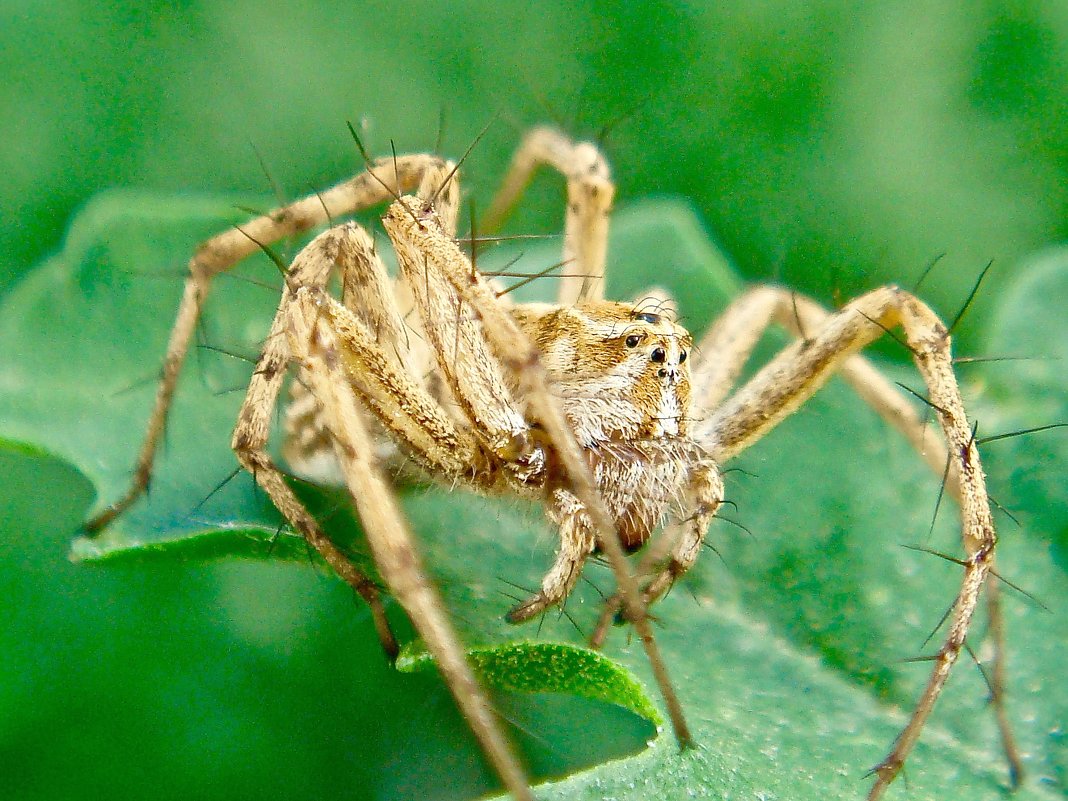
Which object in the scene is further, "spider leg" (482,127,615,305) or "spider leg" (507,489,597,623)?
"spider leg" (482,127,615,305)

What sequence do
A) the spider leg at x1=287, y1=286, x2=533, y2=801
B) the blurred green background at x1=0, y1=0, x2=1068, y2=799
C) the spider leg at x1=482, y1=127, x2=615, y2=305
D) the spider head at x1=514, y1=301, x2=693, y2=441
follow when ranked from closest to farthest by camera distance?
the spider leg at x1=287, y1=286, x2=533, y2=801
the spider head at x1=514, y1=301, x2=693, y2=441
the spider leg at x1=482, y1=127, x2=615, y2=305
the blurred green background at x1=0, y1=0, x2=1068, y2=799

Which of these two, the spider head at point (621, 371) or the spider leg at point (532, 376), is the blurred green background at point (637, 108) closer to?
the spider head at point (621, 371)

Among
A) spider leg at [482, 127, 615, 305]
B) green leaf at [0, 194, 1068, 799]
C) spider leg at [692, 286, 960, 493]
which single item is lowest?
green leaf at [0, 194, 1068, 799]

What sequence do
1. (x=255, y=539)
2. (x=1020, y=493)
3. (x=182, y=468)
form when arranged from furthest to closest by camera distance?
(x=1020, y=493) → (x=182, y=468) → (x=255, y=539)

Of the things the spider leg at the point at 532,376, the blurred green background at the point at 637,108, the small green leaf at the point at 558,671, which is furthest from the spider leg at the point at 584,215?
the small green leaf at the point at 558,671

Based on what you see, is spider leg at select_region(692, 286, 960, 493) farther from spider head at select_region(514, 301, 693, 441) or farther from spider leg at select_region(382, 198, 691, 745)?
spider leg at select_region(382, 198, 691, 745)

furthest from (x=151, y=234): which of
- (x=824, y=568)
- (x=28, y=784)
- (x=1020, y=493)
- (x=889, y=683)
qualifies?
(x=1020, y=493)

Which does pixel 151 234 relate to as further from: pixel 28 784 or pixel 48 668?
pixel 28 784

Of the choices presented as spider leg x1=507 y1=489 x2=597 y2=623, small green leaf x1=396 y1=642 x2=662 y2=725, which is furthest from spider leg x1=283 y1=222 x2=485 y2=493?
small green leaf x1=396 y1=642 x2=662 y2=725
